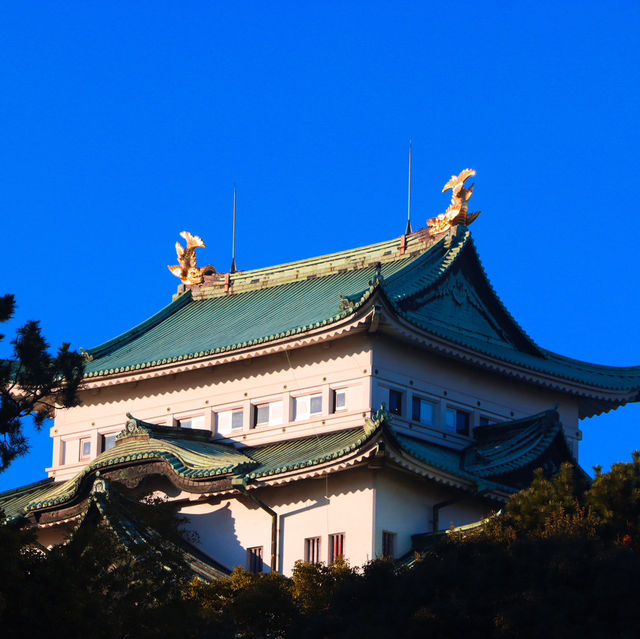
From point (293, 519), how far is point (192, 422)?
5.99 m

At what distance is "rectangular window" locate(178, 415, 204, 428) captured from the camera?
43219 millimetres

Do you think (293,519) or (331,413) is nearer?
(293,519)

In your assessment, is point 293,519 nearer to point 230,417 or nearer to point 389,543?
point 389,543

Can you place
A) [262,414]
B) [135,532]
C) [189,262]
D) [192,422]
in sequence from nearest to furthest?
[135,532] → [262,414] → [192,422] → [189,262]

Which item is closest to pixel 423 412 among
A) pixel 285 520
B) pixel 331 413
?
pixel 331 413

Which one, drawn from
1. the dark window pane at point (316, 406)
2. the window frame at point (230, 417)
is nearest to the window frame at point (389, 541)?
the dark window pane at point (316, 406)

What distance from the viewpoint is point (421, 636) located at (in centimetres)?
2750

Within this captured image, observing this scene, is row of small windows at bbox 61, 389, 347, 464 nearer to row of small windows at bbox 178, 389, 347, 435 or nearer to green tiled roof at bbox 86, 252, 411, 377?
row of small windows at bbox 178, 389, 347, 435

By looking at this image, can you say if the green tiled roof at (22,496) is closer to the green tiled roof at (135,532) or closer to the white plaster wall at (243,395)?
the white plaster wall at (243,395)

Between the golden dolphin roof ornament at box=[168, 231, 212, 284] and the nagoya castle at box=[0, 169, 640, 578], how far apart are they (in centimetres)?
255

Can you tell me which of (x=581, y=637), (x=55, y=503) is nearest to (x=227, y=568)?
(x=55, y=503)

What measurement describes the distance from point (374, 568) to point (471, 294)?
15700mm

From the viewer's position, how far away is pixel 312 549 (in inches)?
1502

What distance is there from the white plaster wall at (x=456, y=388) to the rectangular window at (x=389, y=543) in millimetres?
3624
